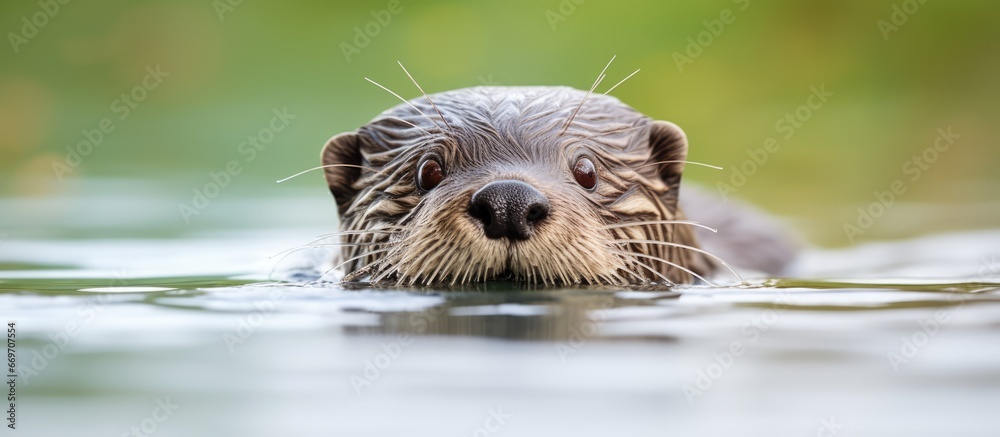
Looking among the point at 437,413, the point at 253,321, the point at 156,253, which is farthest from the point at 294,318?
the point at 156,253

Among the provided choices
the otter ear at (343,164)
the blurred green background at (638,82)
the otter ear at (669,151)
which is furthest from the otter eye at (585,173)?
the blurred green background at (638,82)

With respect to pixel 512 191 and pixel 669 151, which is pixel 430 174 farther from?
pixel 669 151

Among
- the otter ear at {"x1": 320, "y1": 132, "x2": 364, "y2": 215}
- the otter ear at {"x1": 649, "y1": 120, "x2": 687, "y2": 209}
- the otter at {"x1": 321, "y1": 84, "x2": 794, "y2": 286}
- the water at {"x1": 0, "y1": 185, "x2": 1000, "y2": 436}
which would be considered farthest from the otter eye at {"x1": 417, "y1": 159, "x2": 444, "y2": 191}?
the otter ear at {"x1": 649, "y1": 120, "x2": 687, "y2": 209}

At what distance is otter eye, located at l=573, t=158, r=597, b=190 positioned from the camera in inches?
185

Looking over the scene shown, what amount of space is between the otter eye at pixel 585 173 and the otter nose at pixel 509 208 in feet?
1.71

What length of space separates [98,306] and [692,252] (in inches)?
101

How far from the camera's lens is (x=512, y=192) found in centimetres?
409

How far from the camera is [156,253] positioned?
23.1 ft

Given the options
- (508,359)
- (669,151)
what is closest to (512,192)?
(508,359)

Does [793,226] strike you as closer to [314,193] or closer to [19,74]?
[314,193]

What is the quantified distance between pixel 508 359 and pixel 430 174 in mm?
1706

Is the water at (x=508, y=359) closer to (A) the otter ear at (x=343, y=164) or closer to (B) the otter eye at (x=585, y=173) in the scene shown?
(B) the otter eye at (x=585, y=173)

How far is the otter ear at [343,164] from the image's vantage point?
5.24 metres

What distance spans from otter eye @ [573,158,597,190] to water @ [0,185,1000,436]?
554mm
